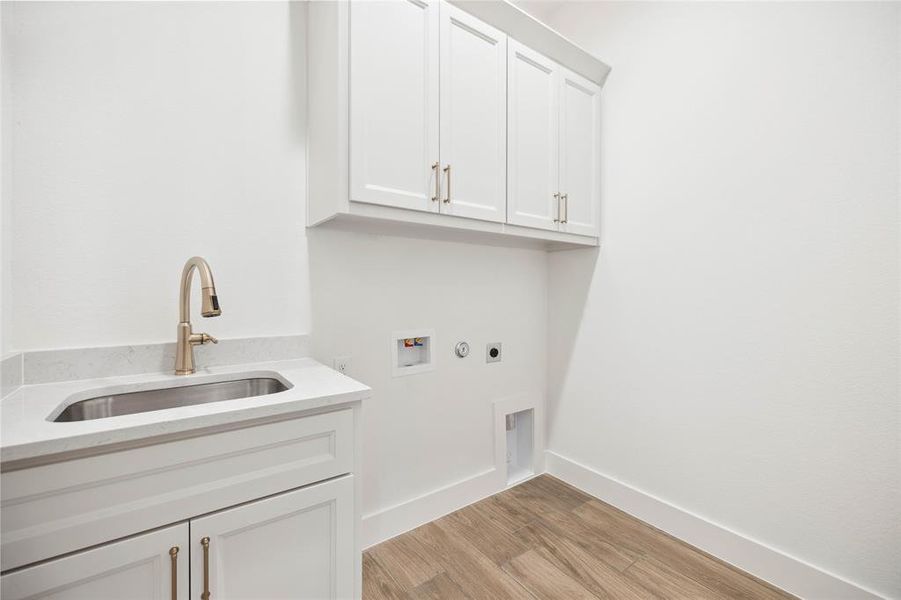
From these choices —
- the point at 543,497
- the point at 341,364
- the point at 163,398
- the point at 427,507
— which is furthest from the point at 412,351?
the point at 543,497

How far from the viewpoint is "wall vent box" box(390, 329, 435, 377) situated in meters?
1.78

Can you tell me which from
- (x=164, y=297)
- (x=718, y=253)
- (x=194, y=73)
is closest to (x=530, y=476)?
(x=718, y=253)

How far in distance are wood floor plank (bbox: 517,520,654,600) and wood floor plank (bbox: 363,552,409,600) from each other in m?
0.61

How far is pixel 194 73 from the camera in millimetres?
1336

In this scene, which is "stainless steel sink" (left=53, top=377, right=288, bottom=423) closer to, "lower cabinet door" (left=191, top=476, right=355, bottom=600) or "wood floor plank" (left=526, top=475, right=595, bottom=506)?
"lower cabinet door" (left=191, top=476, right=355, bottom=600)

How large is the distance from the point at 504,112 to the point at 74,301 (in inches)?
65.2

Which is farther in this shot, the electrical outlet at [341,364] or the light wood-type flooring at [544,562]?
the electrical outlet at [341,364]

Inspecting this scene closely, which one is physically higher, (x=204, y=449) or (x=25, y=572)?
(x=204, y=449)

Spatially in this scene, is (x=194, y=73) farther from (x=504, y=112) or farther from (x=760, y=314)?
(x=760, y=314)

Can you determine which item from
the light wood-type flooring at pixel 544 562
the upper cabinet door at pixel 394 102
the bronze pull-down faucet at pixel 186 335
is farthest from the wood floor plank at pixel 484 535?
the upper cabinet door at pixel 394 102

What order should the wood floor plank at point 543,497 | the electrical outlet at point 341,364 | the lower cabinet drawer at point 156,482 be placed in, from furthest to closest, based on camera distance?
the wood floor plank at point 543,497 < the electrical outlet at point 341,364 < the lower cabinet drawer at point 156,482

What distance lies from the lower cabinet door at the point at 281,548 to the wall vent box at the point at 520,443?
1340mm

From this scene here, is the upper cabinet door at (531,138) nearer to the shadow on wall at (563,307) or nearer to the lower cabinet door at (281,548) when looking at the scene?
the shadow on wall at (563,307)

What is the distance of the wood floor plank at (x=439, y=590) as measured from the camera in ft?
4.63
